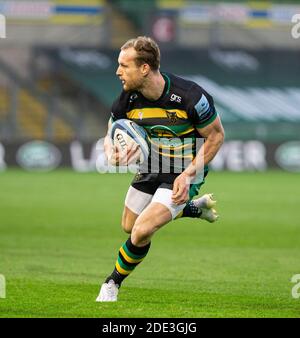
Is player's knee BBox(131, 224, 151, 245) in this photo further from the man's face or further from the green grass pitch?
the man's face

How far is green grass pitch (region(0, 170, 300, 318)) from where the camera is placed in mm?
8461

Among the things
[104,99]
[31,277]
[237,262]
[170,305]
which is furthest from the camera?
[104,99]

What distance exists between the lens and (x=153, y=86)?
8.57 meters

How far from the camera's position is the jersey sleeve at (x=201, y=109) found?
8.52 meters

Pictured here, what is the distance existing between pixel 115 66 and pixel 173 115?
2698 centimetres

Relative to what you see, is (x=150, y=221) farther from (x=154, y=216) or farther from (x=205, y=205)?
(x=205, y=205)

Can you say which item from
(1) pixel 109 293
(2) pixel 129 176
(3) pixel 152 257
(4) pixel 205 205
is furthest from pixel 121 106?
(2) pixel 129 176

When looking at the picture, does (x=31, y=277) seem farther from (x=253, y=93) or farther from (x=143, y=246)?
(x=253, y=93)

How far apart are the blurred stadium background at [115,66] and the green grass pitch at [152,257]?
24.5 feet

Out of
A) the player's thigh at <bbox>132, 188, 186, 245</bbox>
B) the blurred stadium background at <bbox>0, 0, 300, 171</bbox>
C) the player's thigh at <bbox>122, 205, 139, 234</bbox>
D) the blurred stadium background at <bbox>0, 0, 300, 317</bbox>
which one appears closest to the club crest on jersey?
the player's thigh at <bbox>132, 188, 186, 245</bbox>

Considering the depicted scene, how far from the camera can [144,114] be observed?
8750mm
